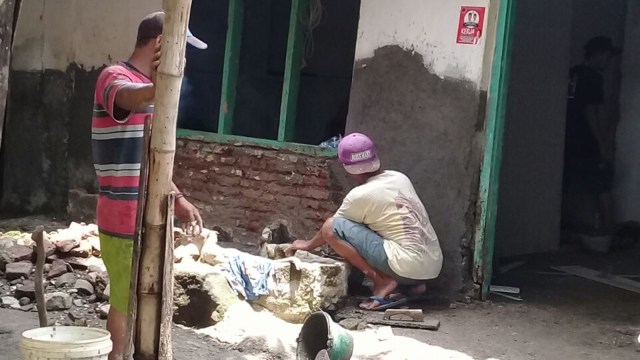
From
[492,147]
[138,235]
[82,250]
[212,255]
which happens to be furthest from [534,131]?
[138,235]

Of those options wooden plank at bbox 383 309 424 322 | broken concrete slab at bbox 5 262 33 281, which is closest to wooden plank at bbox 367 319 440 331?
wooden plank at bbox 383 309 424 322

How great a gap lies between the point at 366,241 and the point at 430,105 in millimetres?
1062

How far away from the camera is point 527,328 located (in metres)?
4.98

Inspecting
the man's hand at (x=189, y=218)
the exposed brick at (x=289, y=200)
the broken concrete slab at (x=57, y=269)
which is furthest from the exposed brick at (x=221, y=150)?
the man's hand at (x=189, y=218)

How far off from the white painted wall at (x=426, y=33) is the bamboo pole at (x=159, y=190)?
2748mm

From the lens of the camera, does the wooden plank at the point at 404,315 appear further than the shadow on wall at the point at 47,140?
No

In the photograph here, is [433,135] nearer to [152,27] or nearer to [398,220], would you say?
[398,220]

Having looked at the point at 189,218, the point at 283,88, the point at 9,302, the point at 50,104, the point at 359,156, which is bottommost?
the point at 9,302

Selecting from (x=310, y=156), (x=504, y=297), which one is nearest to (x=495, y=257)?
(x=504, y=297)

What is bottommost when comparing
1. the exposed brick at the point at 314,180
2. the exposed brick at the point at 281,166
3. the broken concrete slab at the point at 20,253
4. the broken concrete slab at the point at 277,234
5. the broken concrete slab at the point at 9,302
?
the broken concrete slab at the point at 9,302

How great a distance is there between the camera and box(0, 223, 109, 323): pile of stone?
15.8 ft

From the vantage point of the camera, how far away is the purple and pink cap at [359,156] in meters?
5.23

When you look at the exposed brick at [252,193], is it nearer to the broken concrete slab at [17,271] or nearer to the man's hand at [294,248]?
the man's hand at [294,248]

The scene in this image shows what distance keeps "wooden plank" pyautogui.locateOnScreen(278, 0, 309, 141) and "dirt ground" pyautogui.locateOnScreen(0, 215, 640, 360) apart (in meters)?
1.86
